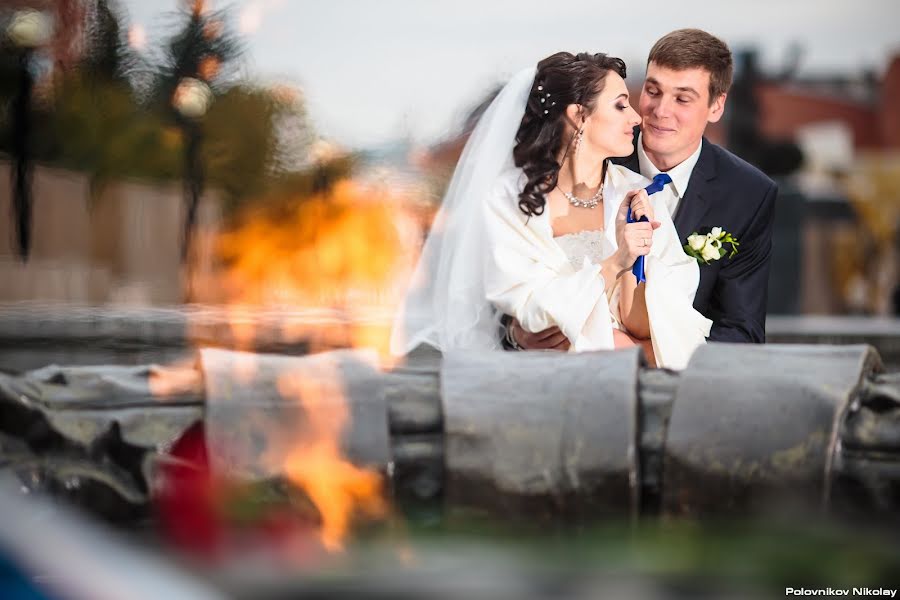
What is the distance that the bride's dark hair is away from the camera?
2.39 meters

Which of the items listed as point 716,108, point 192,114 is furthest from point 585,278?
point 192,114

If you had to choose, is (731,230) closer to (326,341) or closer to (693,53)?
(693,53)

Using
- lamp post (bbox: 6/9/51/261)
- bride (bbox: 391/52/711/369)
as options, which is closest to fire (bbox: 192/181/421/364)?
lamp post (bbox: 6/9/51/261)

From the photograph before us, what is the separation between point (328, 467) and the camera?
1.86 metres

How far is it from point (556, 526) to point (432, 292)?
37.7 inches

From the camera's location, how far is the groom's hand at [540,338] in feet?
7.79

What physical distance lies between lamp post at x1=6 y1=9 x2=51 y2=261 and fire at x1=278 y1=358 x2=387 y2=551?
36.3ft

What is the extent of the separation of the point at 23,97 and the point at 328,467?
39.0 ft

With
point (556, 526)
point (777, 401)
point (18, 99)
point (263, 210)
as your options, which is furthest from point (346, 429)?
point (263, 210)

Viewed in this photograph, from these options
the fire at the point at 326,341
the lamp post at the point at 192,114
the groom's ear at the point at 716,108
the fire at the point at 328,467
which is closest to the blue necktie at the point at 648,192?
the groom's ear at the point at 716,108

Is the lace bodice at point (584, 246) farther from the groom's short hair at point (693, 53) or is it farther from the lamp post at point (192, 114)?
the lamp post at point (192, 114)

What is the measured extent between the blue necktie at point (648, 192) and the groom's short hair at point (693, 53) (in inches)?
7.6

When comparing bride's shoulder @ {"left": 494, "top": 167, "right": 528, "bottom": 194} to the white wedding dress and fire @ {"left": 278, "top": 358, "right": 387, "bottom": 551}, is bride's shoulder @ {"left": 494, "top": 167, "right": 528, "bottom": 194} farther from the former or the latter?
fire @ {"left": 278, "top": 358, "right": 387, "bottom": 551}

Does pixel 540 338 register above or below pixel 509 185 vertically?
below
